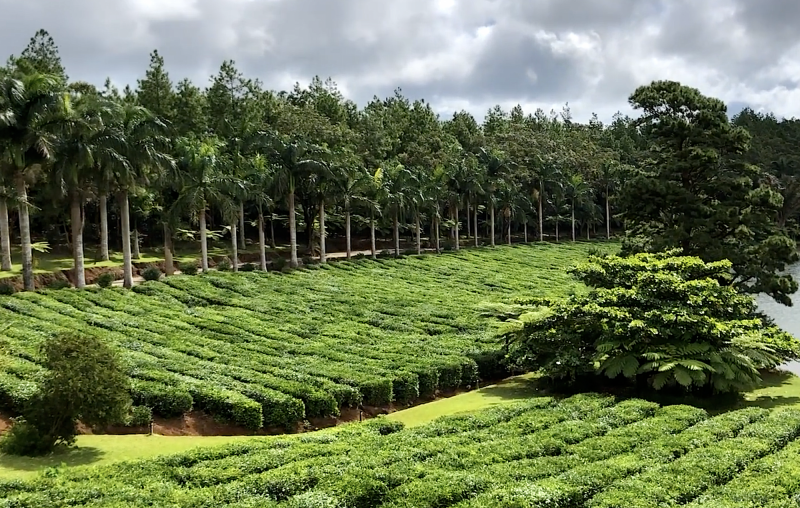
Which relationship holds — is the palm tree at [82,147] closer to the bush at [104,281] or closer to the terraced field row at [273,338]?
the bush at [104,281]

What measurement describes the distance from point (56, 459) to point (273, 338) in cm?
1080

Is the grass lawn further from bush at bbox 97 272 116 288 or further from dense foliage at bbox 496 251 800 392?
bush at bbox 97 272 116 288

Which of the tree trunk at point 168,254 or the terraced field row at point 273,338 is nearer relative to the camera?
the terraced field row at point 273,338

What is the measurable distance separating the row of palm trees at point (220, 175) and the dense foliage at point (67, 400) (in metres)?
15.8

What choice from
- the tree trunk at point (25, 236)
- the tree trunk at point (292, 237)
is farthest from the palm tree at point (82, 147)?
the tree trunk at point (292, 237)

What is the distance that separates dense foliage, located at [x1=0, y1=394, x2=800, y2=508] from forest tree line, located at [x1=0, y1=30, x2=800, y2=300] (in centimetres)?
1363

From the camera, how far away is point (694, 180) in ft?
83.9

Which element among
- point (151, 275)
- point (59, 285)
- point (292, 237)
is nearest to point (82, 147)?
point (59, 285)

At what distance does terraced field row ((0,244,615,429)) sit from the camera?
1628 cm

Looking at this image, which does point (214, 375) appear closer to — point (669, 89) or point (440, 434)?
point (440, 434)

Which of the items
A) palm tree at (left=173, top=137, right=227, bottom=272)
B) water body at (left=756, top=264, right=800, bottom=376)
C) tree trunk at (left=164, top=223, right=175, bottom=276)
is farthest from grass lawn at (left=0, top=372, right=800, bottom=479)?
tree trunk at (left=164, top=223, right=175, bottom=276)

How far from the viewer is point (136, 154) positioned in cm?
2959

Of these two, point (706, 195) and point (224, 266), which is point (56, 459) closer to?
point (706, 195)

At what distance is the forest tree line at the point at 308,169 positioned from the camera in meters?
25.8
